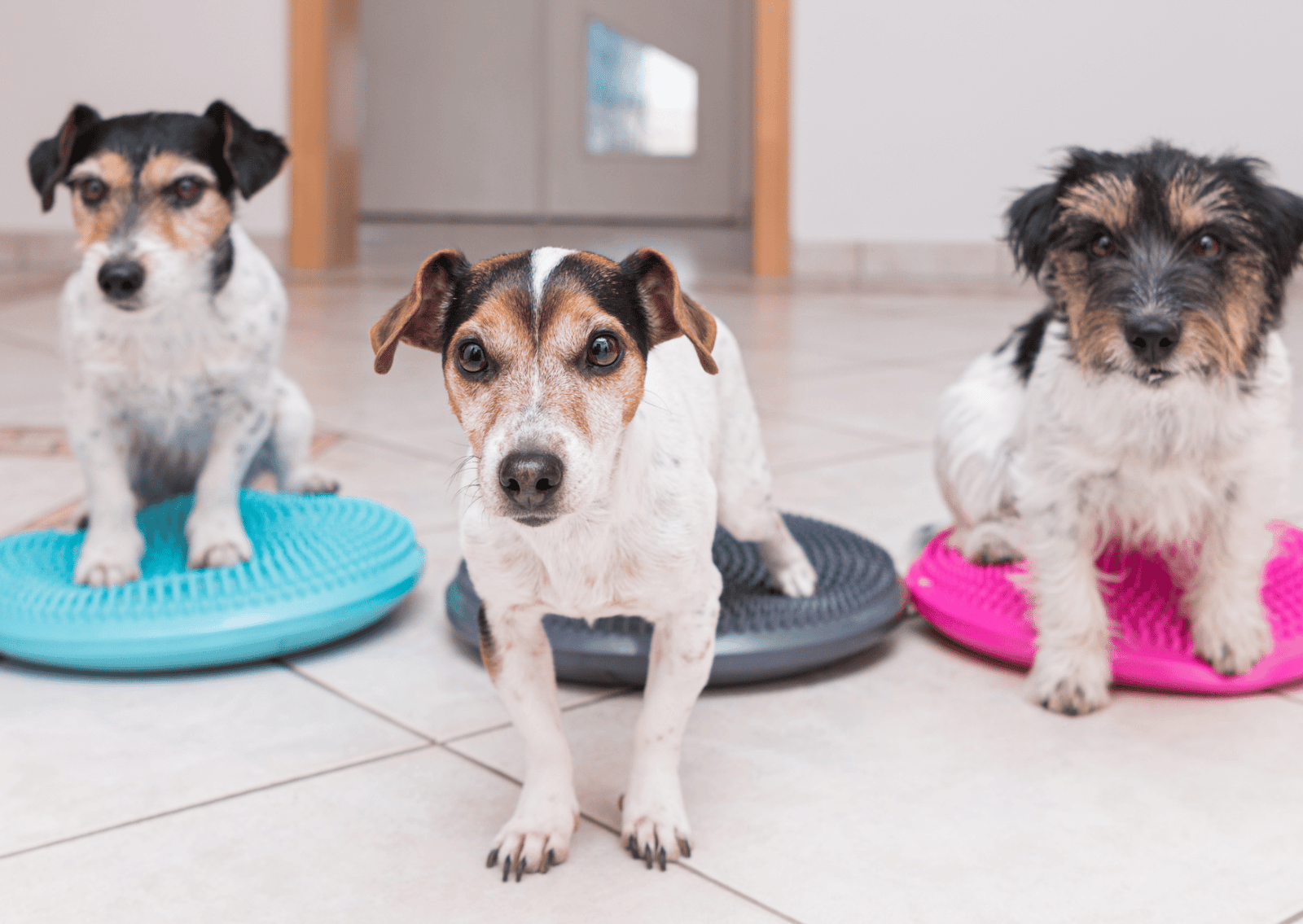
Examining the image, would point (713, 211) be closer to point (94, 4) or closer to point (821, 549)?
point (94, 4)

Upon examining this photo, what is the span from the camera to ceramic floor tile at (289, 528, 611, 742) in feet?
7.34

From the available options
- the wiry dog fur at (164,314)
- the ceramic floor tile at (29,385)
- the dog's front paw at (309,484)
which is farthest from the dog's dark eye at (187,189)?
the ceramic floor tile at (29,385)

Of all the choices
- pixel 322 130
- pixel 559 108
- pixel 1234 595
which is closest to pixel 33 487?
pixel 1234 595

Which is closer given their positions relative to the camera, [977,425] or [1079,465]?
[1079,465]

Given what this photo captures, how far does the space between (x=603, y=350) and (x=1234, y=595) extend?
131cm

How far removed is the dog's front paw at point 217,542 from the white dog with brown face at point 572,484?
3.08 ft

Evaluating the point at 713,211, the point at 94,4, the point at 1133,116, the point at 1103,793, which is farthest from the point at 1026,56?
the point at 1103,793

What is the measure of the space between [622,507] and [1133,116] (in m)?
6.81

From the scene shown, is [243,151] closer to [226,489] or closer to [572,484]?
[226,489]

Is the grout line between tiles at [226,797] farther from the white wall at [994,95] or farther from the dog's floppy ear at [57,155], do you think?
the white wall at [994,95]

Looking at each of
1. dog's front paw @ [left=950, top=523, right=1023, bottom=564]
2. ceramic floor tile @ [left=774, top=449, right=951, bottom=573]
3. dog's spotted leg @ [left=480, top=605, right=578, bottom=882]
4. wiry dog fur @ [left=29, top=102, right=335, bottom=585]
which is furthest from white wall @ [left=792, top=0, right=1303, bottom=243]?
dog's spotted leg @ [left=480, top=605, right=578, bottom=882]

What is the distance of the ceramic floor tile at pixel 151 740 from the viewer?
1899 mm

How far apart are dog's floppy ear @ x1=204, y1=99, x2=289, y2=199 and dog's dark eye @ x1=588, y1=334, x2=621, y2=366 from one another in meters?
1.29

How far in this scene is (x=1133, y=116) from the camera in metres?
7.61
